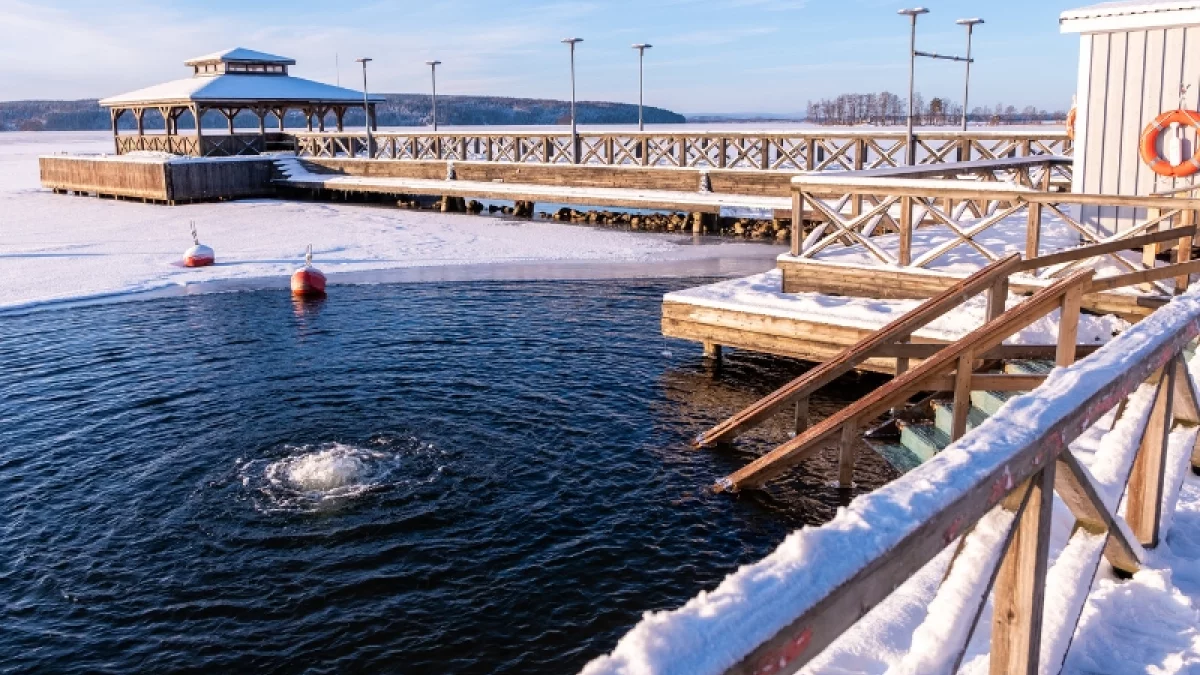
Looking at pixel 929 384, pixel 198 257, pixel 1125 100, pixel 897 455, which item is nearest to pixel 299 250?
pixel 198 257

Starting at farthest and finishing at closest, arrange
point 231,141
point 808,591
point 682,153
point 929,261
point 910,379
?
point 231,141 < point 682,153 < point 929,261 < point 910,379 < point 808,591

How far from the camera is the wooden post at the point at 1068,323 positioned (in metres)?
6.43

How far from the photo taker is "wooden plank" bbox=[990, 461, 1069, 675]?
277 cm

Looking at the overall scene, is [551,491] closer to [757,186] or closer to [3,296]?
[3,296]

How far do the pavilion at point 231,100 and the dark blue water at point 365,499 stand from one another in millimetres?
27001

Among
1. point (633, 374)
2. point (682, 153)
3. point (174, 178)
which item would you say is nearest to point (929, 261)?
point (633, 374)

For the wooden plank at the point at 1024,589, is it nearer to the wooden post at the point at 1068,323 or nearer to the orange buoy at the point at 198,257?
the wooden post at the point at 1068,323

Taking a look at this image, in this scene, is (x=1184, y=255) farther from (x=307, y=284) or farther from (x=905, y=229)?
(x=307, y=284)

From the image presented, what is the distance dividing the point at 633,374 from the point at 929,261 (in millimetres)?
3683

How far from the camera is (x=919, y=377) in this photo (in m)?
7.19

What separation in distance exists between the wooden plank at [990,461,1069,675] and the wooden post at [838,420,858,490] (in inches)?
199

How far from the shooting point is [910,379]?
23.8 feet

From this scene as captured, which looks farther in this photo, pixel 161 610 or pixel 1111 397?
pixel 161 610

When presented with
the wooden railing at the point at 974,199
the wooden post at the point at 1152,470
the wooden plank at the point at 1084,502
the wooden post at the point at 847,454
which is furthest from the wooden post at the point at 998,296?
the wooden plank at the point at 1084,502
